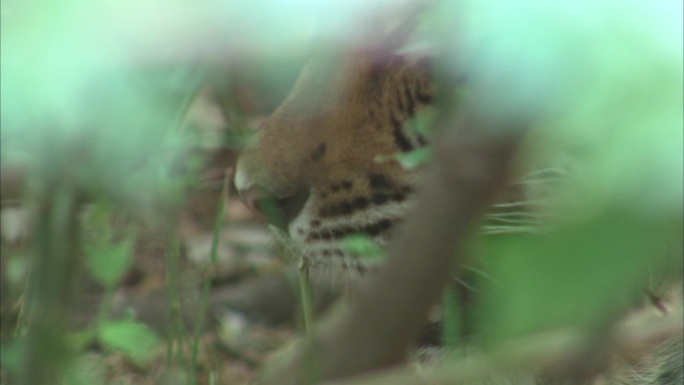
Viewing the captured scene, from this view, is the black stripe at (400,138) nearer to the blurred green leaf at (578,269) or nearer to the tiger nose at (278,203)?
the tiger nose at (278,203)

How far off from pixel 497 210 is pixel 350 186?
369 mm

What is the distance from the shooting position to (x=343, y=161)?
1.76m

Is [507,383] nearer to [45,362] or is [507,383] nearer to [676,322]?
[676,322]

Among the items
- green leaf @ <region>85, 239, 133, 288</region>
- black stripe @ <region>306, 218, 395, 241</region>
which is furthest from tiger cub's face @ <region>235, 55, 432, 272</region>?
green leaf @ <region>85, 239, 133, 288</region>

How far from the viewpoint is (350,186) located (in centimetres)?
175

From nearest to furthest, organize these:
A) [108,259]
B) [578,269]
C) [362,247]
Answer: [578,269] < [362,247] < [108,259]

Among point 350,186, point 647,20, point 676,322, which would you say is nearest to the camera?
point 647,20

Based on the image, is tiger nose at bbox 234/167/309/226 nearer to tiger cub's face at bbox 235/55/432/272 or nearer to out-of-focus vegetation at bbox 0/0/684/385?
tiger cub's face at bbox 235/55/432/272

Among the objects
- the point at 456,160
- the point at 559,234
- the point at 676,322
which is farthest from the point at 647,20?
the point at 676,322

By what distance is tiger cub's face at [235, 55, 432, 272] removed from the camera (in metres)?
1.72

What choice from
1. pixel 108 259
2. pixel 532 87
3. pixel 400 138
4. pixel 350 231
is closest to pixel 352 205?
pixel 350 231

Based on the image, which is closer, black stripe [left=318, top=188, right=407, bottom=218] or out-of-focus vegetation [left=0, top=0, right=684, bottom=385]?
out-of-focus vegetation [left=0, top=0, right=684, bottom=385]

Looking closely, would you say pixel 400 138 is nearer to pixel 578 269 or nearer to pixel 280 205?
pixel 280 205

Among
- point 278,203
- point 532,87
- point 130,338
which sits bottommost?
point 130,338
